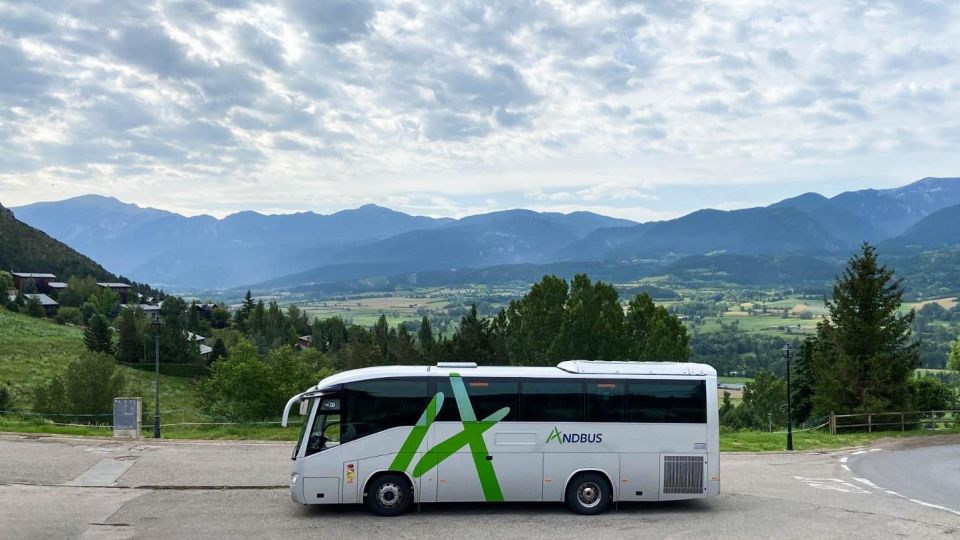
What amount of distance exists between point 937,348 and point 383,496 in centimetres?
17393

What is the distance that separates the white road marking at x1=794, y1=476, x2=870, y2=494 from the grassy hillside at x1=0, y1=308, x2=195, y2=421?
5052 cm

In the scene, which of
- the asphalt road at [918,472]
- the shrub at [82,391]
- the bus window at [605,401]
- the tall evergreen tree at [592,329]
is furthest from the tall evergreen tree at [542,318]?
the bus window at [605,401]

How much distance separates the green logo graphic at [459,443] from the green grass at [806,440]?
13.4m

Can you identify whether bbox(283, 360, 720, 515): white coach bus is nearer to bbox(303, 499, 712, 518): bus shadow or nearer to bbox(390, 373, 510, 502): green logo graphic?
bbox(390, 373, 510, 502): green logo graphic

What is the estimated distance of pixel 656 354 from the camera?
52906 mm

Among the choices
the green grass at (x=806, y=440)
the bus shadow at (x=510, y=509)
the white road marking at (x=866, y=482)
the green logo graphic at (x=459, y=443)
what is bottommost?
the green grass at (x=806, y=440)

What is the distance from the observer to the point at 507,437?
16875mm

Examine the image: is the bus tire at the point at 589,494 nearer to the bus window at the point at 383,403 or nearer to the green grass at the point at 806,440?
the bus window at the point at 383,403

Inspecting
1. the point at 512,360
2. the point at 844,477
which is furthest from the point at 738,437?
the point at 512,360

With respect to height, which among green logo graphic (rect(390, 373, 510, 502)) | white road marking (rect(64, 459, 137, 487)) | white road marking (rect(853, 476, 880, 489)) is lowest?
white road marking (rect(853, 476, 880, 489))

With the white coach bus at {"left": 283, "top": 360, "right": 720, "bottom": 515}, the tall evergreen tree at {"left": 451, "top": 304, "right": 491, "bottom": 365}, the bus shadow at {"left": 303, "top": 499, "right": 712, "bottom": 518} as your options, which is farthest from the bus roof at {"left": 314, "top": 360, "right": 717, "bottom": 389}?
the tall evergreen tree at {"left": 451, "top": 304, "right": 491, "bottom": 365}

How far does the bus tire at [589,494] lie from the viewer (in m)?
17.0

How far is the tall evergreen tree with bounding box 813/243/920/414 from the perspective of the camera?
3550 cm

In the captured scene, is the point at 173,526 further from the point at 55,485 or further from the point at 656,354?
the point at 656,354
